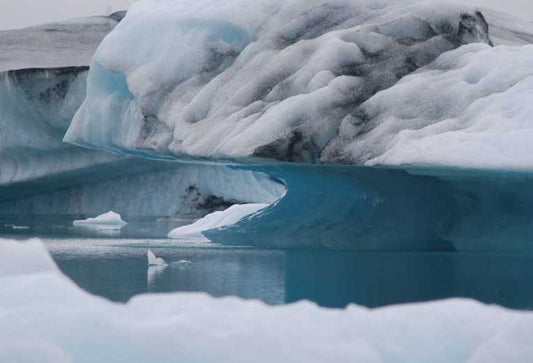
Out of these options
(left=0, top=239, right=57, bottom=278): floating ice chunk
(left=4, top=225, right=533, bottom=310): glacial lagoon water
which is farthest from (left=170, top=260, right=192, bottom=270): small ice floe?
(left=0, top=239, right=57, bottom=278): floating ice chunk

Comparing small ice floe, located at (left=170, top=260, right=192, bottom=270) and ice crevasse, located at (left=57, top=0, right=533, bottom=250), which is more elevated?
ice crevasse, located at (left=57, top=0, right=533, bottom=250)

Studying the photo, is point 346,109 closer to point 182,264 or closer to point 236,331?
point 182,264

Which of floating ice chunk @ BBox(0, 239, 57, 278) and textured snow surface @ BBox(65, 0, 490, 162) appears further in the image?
textured snow surface @ BBox(65, 0, 490, 162)

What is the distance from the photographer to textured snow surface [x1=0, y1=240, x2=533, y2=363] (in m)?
2.73

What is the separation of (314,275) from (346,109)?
1374 millimetres

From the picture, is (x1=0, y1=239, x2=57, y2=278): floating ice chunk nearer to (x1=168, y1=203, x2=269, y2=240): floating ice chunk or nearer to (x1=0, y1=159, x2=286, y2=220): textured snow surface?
(x1=168, y1=203, x2=269, y2=240): floating ice chunk

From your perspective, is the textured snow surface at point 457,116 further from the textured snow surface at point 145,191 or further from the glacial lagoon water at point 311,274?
the textured snow surface at point 145,191

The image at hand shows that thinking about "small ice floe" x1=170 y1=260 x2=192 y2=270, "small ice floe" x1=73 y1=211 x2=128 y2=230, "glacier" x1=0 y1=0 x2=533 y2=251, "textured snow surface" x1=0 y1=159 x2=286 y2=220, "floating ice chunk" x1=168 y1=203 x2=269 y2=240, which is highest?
"glacier" x1=0 y1=0 x2=533 y2=251

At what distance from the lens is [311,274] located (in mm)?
5730

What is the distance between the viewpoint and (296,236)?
8211mm

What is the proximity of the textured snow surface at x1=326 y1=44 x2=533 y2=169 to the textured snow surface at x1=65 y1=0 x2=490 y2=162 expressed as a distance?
242 mm

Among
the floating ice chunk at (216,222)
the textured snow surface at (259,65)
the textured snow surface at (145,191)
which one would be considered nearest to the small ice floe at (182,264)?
the textured snow surface at (259,65)

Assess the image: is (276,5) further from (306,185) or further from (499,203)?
(499,203)

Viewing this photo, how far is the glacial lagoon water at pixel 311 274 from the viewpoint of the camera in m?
4.86
